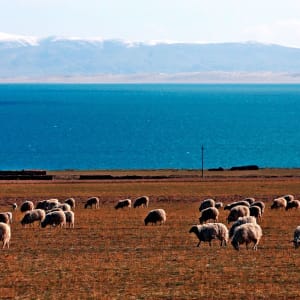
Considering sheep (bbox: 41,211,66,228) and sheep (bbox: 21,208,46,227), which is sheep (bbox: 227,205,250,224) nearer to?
sheep (bbox: 41,211,66,228)

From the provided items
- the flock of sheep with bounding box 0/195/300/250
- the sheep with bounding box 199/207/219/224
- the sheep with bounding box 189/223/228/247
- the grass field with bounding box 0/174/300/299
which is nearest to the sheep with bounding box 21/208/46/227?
the flock of sheep with bounding box 0/195/300/250

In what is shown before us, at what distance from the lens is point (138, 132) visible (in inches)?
7313

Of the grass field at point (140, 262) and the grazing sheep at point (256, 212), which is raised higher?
the grazing sheep at point (256, 212)

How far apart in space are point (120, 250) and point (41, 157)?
10299 centimetres

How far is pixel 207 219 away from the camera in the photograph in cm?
3716

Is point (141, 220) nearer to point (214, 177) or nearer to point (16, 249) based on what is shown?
point (16, 249)

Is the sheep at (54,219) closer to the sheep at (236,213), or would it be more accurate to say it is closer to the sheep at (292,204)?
the sheep at (236,213)

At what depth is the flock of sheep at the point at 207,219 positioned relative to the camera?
92.0 ft

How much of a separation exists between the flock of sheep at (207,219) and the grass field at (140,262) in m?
0.42

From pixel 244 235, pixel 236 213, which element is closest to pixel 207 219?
pixel 236 213

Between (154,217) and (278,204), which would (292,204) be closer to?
(278,204)

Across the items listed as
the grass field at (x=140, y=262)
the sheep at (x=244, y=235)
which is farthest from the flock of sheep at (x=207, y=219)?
the grass field at (x=140, y=262)

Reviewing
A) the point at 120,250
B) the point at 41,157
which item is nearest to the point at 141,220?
the point at 120,250

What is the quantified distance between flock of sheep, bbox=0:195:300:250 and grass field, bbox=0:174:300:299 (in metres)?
0.42
